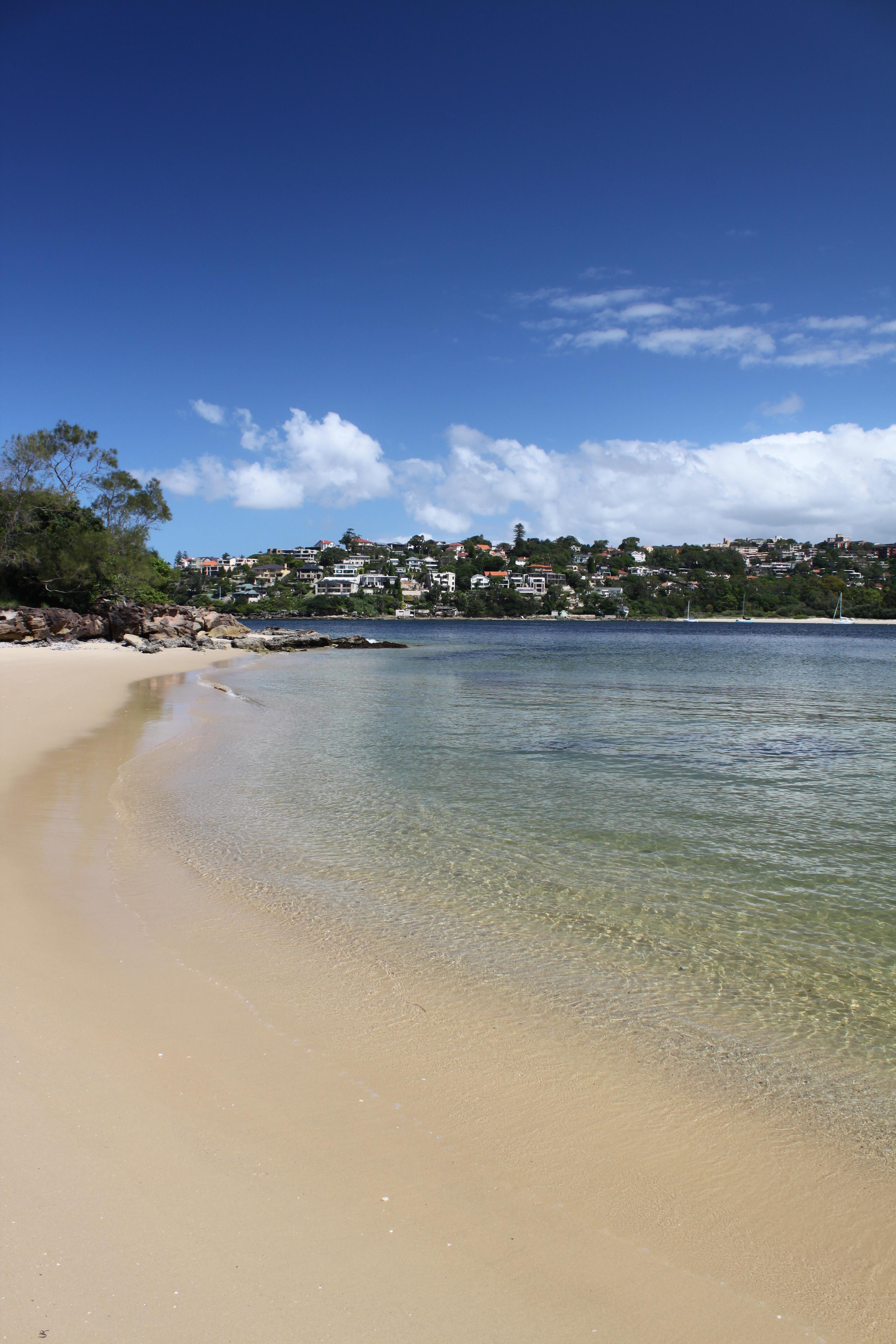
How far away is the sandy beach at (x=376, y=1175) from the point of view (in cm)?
217

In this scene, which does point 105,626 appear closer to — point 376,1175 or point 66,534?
point 66,534

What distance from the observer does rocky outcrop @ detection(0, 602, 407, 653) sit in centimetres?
3478

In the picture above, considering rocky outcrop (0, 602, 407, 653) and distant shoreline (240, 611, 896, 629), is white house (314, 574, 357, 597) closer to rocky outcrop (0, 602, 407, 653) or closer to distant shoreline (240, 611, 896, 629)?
distant shoreline (240, 611, 896, 629)

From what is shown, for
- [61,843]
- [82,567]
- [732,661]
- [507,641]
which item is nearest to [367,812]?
[61,843]

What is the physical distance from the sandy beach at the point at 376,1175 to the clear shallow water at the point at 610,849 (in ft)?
2.39

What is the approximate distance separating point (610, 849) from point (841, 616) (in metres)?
146

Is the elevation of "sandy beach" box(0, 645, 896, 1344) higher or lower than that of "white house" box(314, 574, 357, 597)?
lower

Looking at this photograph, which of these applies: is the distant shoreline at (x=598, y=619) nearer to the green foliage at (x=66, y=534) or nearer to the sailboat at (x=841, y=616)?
the sailboat at (x=841, y=616)

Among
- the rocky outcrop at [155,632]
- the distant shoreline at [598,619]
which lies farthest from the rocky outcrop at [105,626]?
the distant shoreline at [598,619]

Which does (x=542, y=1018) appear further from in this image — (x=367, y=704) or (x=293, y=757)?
(x=367, y=704)

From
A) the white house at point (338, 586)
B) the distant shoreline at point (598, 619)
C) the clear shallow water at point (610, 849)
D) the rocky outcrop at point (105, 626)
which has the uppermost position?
the white house at point (338, 586)

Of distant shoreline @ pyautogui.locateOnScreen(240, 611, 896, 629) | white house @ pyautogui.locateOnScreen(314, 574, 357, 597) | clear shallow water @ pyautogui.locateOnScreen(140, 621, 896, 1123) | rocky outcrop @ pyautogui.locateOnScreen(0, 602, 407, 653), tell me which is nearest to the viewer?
clear shallow water @ pyautogui.locateOnScreen(140, 621, 896, 1123)

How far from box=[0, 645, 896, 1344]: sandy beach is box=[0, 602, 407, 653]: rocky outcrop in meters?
32.1

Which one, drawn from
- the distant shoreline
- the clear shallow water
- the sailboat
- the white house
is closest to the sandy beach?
the clear shallow water
